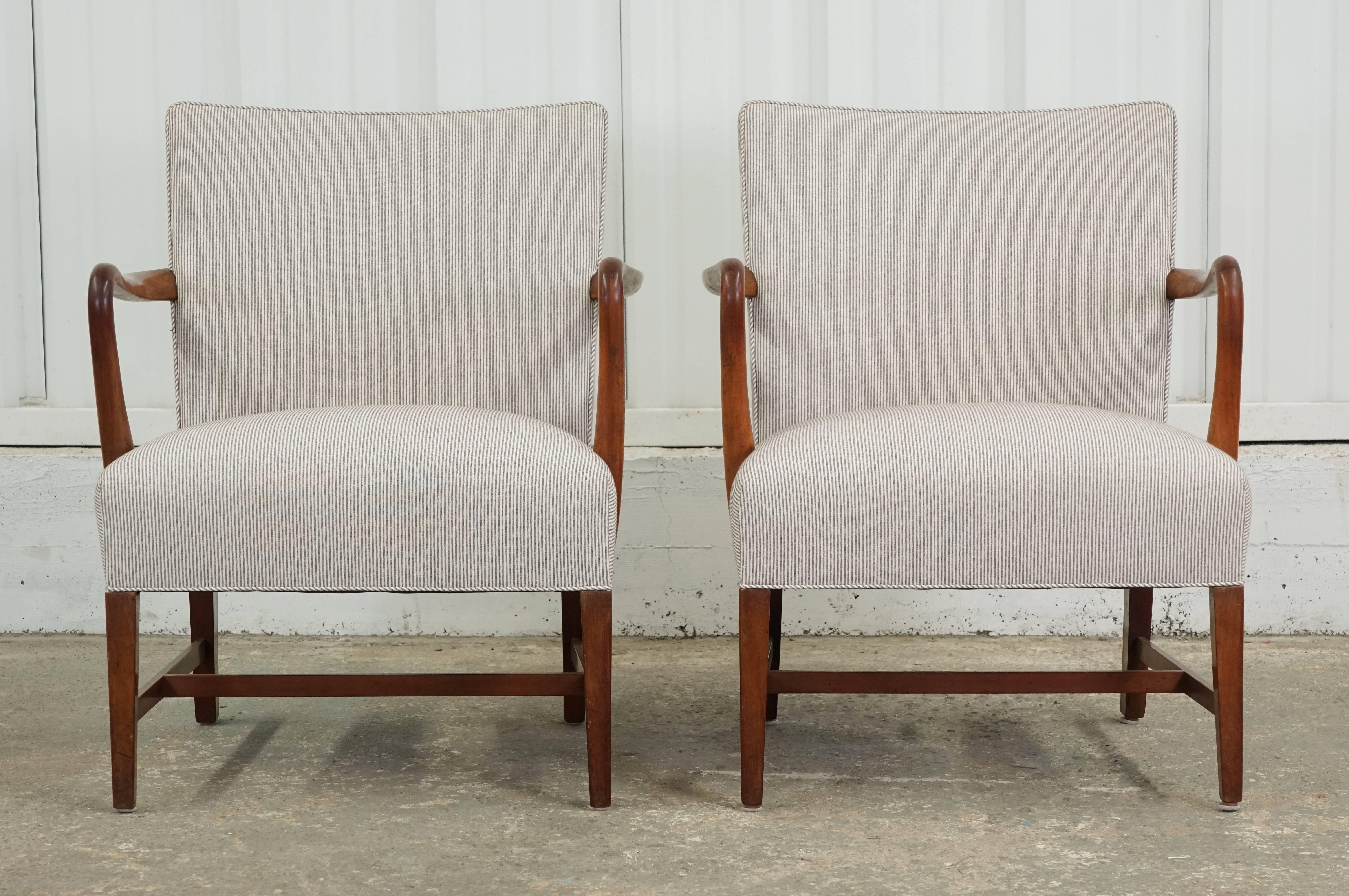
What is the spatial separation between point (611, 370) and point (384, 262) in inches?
19.9

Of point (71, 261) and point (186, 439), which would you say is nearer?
point (186, 439)

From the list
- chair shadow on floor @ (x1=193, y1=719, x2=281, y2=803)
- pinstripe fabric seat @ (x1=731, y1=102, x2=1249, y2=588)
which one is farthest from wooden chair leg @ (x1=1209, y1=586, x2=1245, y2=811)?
chair shadow on floor @ (x1=193, y1=719, x2=281, y2=803)

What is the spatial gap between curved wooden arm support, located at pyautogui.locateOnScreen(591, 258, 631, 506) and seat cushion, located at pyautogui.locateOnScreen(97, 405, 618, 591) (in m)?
0.14

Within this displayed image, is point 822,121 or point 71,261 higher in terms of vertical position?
point 822,121

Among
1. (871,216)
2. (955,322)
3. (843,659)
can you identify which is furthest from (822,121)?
(843,659)

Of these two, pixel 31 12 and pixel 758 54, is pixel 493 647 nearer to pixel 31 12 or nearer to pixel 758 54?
pixel 758 54

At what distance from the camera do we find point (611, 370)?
5.37ft

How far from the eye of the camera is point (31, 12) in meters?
2.56

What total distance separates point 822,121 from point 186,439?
1059 millimetres

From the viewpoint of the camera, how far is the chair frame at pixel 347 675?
1543 mm

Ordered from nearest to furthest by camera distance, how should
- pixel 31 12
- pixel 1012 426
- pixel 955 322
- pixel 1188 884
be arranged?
pixel 1188 884 < pixel 1012 426 < pixel 955 322 < pixel 31 12

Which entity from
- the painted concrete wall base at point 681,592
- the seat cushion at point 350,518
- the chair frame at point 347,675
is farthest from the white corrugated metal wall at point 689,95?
the seat cushion at point 350,518

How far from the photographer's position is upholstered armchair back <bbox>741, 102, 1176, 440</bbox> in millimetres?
1884

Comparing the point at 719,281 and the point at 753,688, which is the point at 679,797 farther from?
the point at 719,281
